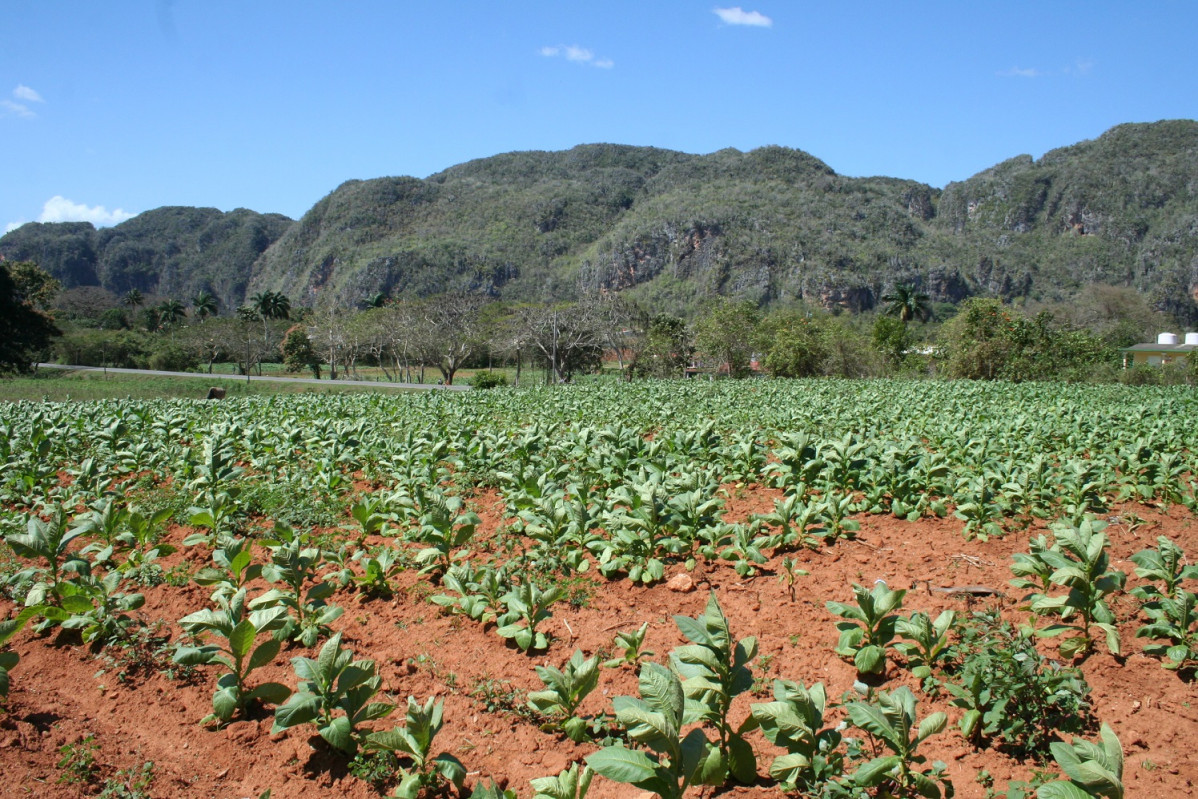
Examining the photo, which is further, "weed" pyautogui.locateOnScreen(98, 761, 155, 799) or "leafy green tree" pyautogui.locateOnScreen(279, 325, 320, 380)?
"leafy green tree" pyautogui.locateOnScreen(279, 325, 320, 380)

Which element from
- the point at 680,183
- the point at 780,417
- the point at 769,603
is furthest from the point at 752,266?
the point at 769,603

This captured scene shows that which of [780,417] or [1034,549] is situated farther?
[780,417]

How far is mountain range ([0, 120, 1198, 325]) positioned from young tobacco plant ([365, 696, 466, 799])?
10149cm

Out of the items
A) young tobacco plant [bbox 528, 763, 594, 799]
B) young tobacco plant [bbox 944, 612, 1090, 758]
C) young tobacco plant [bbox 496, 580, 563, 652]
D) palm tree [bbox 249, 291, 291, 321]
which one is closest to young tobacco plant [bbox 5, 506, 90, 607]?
young tobacco plant [bbox 496, 580, 563, 652]

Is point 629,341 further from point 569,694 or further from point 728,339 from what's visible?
point 569,694

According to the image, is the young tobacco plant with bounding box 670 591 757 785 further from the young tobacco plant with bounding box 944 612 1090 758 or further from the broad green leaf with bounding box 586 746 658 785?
the young tobacco plant with bounding box 944 612 1090 758

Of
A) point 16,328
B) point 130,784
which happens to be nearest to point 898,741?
point 130,784

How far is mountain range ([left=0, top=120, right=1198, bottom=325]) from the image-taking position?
112625 mm

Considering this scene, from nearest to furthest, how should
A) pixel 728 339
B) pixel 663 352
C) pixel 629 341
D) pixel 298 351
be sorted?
pixel 728 339
pixel 663 352
pixel 629 341
pixel 298 351

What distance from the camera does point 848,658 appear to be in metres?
3.57

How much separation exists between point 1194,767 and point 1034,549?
1.28 meters

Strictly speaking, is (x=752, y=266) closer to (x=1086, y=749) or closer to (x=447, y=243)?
(x=447, y=243)

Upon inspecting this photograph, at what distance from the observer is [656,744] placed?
7.59ft

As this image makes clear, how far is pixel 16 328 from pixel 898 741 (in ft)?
161
